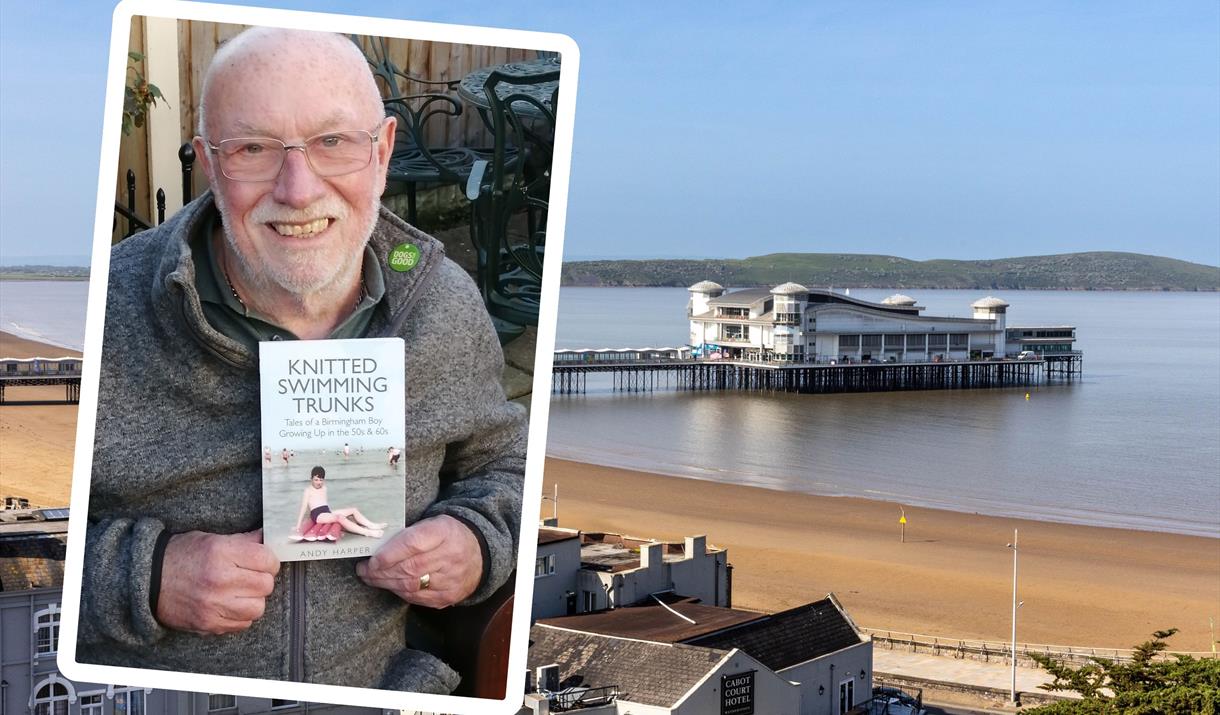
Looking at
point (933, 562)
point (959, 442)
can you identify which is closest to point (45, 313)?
point (959, 442)

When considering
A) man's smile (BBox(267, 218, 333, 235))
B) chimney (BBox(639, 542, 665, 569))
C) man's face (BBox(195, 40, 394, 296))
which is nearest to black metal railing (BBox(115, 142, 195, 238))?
man's face (BBox(195, 40, 394, 296))

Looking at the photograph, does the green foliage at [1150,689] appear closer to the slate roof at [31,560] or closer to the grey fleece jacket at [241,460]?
the slate roof at [31,560]

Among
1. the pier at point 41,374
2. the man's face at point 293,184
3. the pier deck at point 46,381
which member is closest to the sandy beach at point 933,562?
the pier deck at point 46,381

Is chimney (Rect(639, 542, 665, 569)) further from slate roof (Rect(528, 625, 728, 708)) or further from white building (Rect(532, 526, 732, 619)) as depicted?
slate roof (Rect(528, 625, 728, 708))

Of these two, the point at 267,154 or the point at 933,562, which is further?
the point at 933,562

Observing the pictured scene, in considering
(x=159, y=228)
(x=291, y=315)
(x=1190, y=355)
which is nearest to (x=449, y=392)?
(x=291, y=315)

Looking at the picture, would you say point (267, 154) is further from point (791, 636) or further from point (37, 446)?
point (37, 446)
